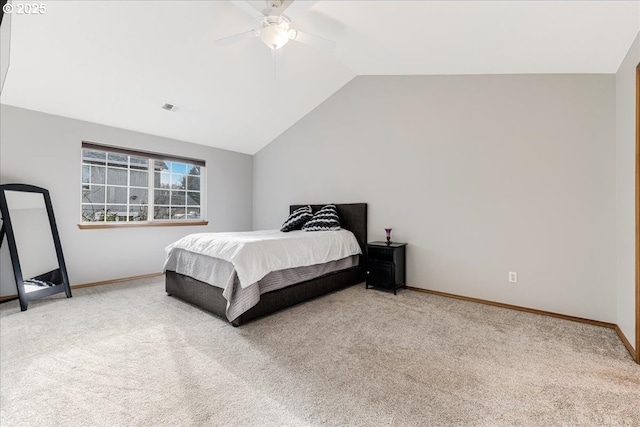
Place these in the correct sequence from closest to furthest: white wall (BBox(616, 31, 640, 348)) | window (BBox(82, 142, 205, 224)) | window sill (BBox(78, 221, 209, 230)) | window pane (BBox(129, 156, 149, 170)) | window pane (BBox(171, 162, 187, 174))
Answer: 1. white wall (BBox(616, 31, 640, 348))
2. window sill (BBox(78, 221, 209, 230))
3. window (BBox(82, 142, 205, 224))
4. window pane (BBox(129, 156, 149, 170))
5. window pane (BBox(171, 162, 187, 174))

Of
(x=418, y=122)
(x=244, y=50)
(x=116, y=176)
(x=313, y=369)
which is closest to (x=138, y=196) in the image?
(x=116, y=176)

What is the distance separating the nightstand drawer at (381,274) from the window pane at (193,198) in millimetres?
3288

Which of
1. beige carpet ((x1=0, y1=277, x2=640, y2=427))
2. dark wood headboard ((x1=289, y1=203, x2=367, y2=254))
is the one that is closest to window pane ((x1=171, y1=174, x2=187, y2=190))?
beige carpet ((x1=0, y1=277, x2=640, y2=427))

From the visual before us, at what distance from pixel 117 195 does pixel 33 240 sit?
1115 mm

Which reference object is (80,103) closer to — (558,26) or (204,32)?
(204,32)

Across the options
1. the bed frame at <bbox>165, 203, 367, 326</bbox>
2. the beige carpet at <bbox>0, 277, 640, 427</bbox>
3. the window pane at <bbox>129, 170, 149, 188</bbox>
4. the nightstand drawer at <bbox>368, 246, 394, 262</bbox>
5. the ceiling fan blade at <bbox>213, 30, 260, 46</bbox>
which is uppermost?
the ceiling fan blade at <bbox>213, 30, 260, 46</bbox>

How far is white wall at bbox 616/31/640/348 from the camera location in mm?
2168

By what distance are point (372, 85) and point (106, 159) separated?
154 inches

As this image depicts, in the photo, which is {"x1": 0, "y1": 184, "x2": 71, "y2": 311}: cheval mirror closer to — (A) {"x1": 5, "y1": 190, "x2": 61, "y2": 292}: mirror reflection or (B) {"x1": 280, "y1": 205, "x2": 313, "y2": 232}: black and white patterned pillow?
(A) {"x1": 5, "y1": 190, "x2": 61, "y2": 292}: mirror reflection

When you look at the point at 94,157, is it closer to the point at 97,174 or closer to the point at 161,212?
the point at 97,174

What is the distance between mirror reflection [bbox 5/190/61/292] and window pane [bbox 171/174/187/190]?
168 centimetres

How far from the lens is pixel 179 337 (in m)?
2.37

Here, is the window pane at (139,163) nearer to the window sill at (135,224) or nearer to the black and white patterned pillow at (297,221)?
the window sill at (135,224)

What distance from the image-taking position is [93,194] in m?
4.03
